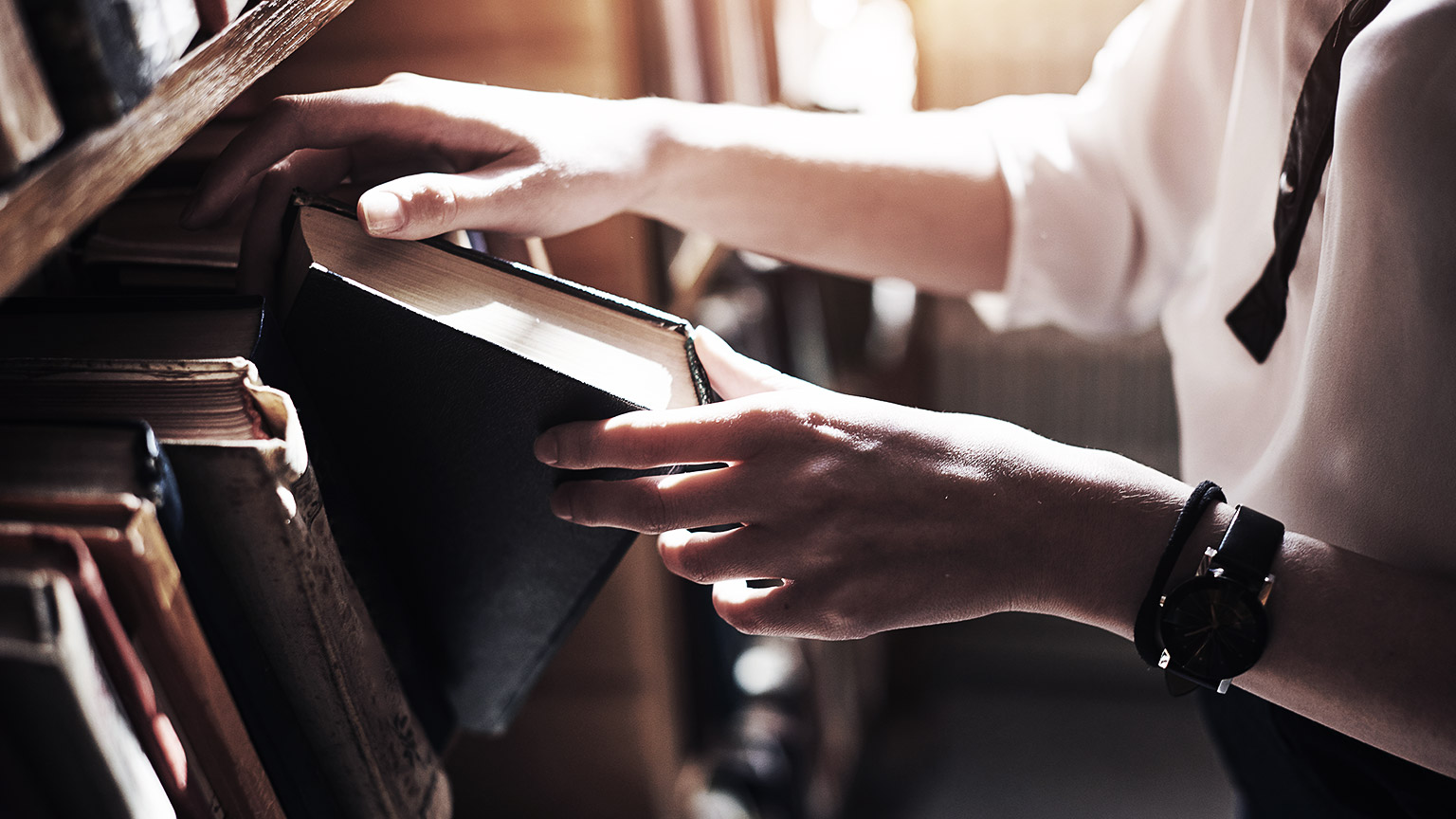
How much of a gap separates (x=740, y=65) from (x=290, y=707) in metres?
1.32

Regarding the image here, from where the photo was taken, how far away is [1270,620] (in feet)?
1.63

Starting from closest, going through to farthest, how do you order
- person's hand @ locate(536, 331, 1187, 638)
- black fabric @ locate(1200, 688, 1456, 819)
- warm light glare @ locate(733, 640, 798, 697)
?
person's hand @ locate(536, 331, 1187, 638), black fabric @ locate(1200, 688, 1456, 819), warm light glare @ locate(733, 640, 798, 697)

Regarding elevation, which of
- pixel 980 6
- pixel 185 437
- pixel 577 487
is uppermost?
pixel 185 437

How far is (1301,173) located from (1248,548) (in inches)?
10.4

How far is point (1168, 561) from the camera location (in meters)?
0.50

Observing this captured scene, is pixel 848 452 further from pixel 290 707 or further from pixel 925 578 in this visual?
pixel 290 707

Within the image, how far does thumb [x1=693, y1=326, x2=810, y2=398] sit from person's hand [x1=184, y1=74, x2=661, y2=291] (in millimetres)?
153

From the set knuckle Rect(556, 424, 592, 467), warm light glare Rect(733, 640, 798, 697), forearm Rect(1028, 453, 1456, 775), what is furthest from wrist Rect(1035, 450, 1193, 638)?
warm light glare Rect(733, 640, 798, 697)

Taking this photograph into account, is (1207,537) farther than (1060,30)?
No

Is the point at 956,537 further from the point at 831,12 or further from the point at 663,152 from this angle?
the point at 831,12

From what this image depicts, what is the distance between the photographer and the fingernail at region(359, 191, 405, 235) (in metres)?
0.47

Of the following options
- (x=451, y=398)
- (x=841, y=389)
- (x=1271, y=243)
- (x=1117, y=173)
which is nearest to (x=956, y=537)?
(x=451, y=398)

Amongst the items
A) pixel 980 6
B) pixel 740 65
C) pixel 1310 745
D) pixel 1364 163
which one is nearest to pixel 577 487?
pixel 1364 163

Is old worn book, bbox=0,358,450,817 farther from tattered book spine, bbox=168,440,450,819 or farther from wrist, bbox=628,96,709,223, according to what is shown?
wrist, bbox=628,96,709,223
